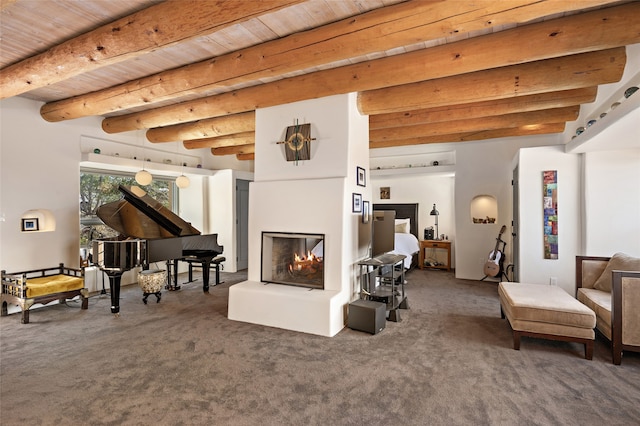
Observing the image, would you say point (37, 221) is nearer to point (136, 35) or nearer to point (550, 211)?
Answer: point (136, 35)

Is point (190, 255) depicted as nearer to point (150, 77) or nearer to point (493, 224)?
point (150, 77)

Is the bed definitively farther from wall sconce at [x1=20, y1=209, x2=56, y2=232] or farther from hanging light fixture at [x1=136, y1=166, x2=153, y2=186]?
wall sconce at [x1=20, y1=209, x2=56, y2=232]

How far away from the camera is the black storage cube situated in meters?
3.37

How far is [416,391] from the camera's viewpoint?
231cm

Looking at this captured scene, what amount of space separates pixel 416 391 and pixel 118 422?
1967 millimetres

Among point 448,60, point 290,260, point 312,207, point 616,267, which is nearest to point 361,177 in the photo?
point 312,207

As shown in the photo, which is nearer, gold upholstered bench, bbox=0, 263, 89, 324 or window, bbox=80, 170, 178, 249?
gold upholstered bench, bbox=0, 263, 89, 324

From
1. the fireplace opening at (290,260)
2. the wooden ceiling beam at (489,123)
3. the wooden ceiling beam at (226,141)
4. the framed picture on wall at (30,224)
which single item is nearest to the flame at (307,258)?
the fireplace opening at (290,260)

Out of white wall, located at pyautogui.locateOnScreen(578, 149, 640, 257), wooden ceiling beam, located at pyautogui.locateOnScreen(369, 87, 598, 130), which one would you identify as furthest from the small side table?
wooden ceiling beam, located at pyautogui.locateOnScreen(369, 87, 598, 130)

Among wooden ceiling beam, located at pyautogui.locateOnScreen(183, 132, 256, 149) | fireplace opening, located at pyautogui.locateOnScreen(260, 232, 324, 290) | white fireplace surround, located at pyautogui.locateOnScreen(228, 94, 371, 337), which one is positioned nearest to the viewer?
white fireplace surround, located at pyautogui.locateOnScreen(228, 94, 371, 337)

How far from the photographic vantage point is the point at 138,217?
4586 millimetres

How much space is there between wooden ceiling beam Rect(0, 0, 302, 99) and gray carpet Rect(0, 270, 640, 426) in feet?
8.26

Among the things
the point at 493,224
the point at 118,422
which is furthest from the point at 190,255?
the point at 493,224

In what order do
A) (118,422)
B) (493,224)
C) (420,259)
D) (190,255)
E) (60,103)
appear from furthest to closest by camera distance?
(420,259) < (493,224) < (190,255) < (60,103) < (118,422)
